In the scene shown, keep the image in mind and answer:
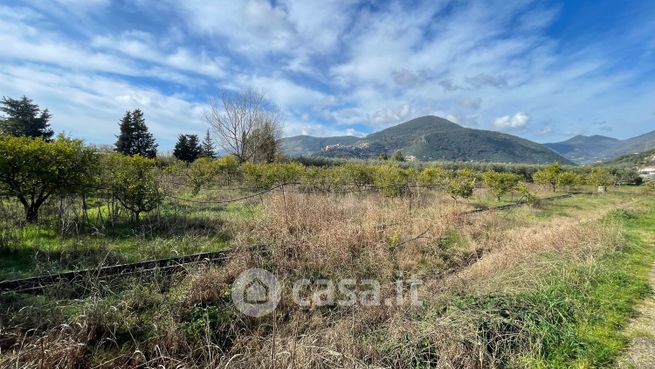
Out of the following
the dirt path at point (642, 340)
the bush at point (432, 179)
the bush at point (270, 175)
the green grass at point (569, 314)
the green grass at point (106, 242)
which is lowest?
the dirt path at point (642, 340)

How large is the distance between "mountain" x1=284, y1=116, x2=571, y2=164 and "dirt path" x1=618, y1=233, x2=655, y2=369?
104 metres

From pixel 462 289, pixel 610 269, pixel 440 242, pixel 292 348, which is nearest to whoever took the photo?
pixel 292 348

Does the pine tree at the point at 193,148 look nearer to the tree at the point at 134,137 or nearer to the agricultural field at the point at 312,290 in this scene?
the tree at the point at 134,137

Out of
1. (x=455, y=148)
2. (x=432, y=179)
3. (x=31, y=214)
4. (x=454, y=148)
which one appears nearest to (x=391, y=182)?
(x=432, y=179)

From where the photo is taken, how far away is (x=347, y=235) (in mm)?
6406

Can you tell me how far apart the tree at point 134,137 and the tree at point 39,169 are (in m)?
26.1

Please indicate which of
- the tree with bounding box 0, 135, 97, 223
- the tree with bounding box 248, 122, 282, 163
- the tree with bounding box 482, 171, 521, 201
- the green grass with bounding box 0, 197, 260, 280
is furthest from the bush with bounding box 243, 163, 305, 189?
the tree with bounding box 248, 122, 282, 163

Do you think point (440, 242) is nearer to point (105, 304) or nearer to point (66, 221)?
point (105, 304)

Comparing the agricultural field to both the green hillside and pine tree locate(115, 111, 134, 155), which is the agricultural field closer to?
pine tree locate(115, 111, 134, 155)

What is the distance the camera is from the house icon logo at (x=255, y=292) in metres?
4.12

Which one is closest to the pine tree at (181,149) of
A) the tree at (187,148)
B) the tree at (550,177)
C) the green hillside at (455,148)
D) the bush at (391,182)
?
the tree at (187,148)

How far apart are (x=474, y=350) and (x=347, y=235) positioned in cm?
368

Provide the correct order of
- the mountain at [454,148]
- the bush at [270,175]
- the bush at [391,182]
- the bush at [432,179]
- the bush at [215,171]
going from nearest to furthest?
1. the bush at [391,182]
2. the bush at [270,175]
3. the bush at [215,171]
4. the bush at [432,179]
5. the mountain at [454,148]

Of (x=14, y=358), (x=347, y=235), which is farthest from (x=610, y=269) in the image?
(x=14, y=358)
